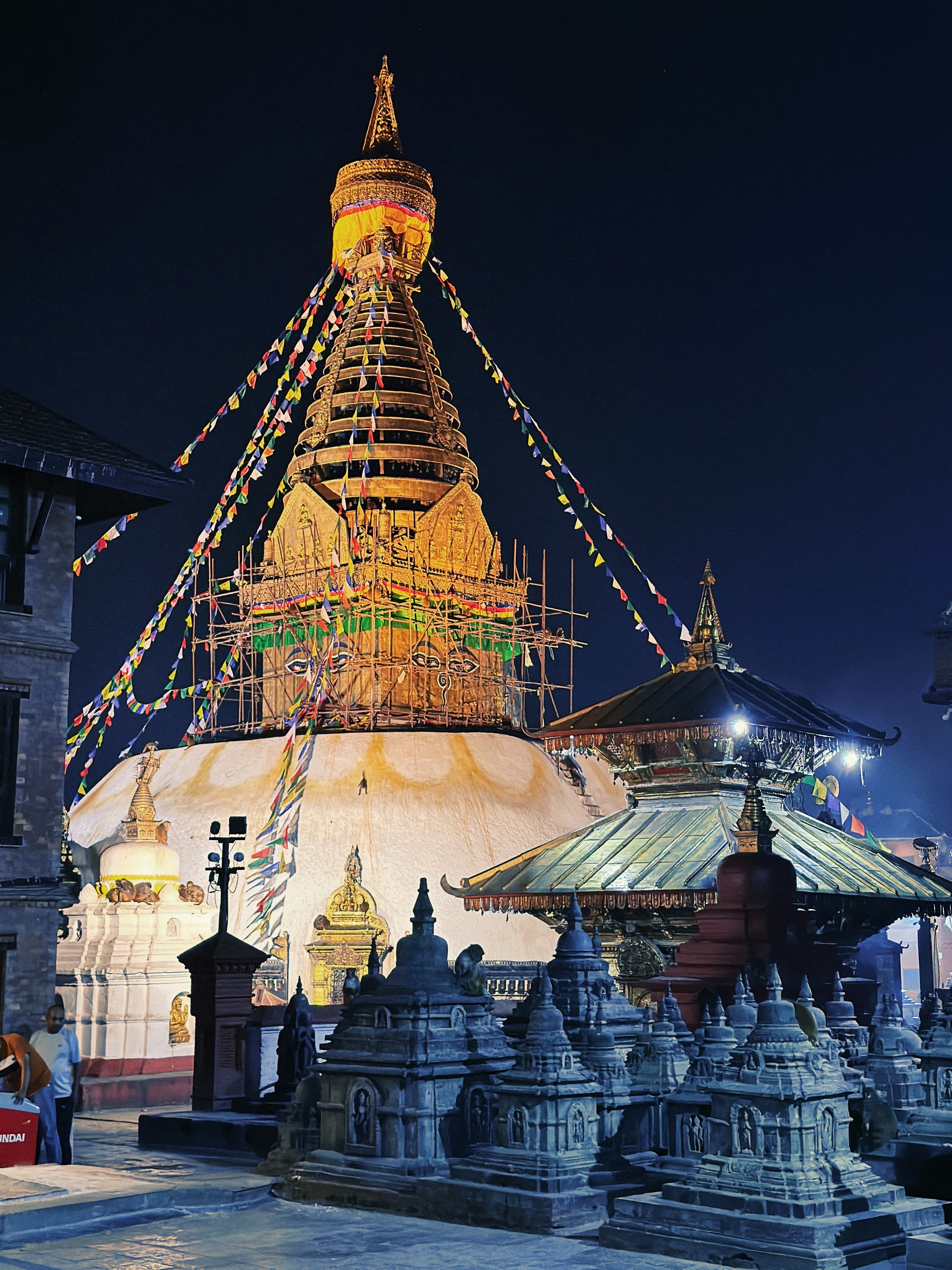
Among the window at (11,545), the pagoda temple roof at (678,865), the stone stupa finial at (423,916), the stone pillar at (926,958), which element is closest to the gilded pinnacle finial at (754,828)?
the pagoda temple roof at (678,865)

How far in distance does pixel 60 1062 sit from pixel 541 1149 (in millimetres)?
4330

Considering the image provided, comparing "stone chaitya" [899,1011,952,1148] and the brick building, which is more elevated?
the brick building

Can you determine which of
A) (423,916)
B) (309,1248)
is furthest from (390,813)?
(309,1248)

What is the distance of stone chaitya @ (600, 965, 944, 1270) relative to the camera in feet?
36.1

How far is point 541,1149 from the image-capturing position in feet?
42.9

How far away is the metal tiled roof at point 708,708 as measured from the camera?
972 inches

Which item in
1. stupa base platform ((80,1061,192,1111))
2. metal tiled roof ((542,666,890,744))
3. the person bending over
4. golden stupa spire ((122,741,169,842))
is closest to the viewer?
the person bending over

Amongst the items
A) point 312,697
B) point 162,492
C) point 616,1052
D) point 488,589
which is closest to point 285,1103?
point 616,1052

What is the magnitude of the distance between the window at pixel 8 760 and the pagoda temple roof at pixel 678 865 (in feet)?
30.2

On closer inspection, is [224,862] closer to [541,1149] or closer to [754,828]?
[754,828]

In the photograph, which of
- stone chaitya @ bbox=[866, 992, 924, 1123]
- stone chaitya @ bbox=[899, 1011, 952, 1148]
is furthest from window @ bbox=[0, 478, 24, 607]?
stone chaitya @ bbox=[899, 1011, 952, 1148]

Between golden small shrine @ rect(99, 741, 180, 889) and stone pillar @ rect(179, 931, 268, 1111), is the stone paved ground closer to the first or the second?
stone pillar @ rect(179, 931, 268, 1111)

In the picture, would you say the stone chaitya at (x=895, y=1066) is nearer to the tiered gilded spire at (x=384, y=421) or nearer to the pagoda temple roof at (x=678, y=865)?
the pagoda temple roof at (x=678, y=865)

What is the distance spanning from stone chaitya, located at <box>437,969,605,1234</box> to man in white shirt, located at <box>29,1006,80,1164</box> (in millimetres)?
3511
